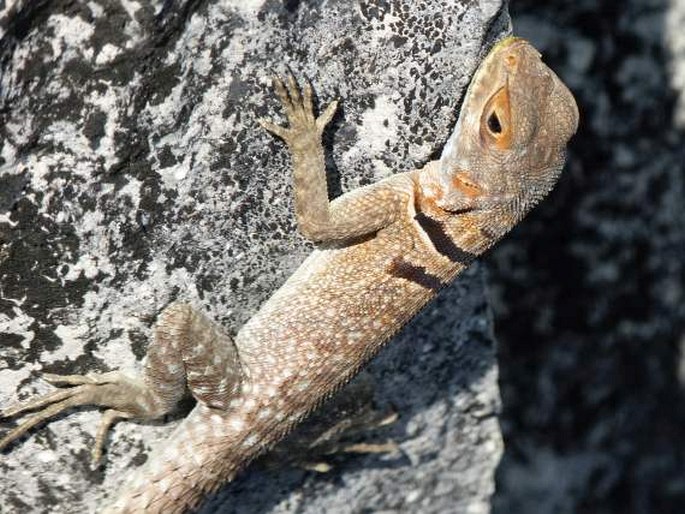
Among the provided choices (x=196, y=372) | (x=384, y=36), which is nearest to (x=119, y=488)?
(x=196, y=372)

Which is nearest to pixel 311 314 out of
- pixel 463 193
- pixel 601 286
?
pixel 463 193

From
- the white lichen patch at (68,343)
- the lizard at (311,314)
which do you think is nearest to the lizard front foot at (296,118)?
the lizard at (311,314)

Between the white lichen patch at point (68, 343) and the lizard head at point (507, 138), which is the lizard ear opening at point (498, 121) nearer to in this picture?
the lizard head at point (507, 138)

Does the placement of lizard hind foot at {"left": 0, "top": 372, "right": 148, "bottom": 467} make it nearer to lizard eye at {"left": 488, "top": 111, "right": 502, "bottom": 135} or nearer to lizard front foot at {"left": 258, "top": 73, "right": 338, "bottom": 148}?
lizard front foot at {"left": 258, "top": 73, "right": 338, "bottom": 148}

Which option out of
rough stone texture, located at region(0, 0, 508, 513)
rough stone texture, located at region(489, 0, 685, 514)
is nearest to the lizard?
rough stone texture, located at region(0, 0, 508, 513)

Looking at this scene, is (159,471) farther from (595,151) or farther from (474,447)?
(595,151)

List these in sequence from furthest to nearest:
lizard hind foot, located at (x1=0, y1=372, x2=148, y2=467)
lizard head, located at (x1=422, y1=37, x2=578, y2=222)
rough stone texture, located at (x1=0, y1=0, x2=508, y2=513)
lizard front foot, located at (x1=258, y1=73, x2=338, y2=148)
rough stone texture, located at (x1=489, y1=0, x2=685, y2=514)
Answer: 1. rough stone texture, located at (x1=489, y1=0, x2=685, y2=514)
2. lizard hind foot, located at (x1=0, y1=372, x2=148, y2=467)
3. lizard front foot, located at (x1=258, y1=73, x2=338, y2=148)
4. lizard head, located at (x1=422, y1=37, x2=578, y2=222)
5. rough stone texture, located at (x1=0, y1=0, x2=508, y2=513)
